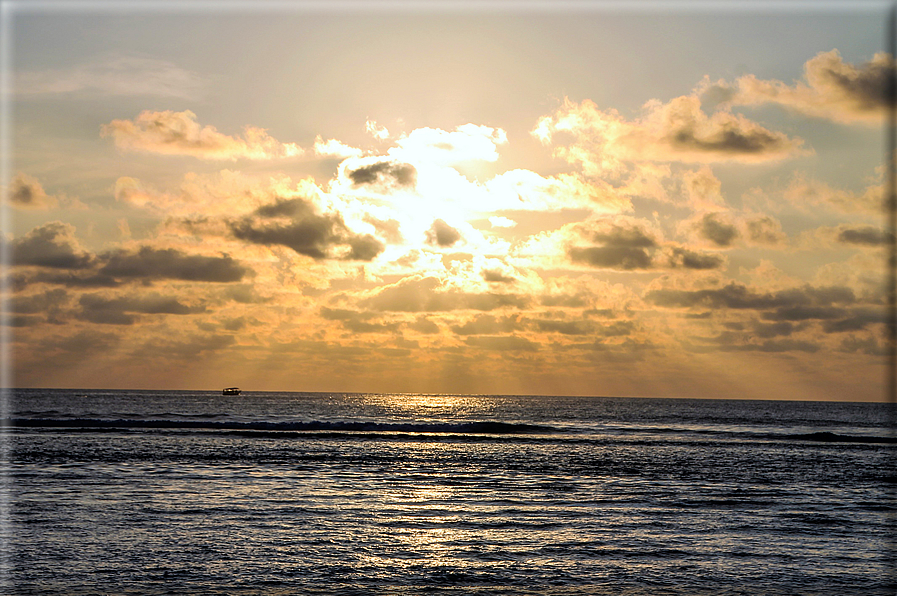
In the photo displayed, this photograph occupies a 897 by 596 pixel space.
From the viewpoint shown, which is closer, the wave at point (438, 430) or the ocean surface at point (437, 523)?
the ocean surface at point (437, 523)

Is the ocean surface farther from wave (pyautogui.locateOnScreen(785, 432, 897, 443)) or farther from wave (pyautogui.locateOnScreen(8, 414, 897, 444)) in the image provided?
wave (pyautogui.locateOnScreen(785, 432, 897, 443))

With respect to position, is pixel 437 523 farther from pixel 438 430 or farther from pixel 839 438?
pixel 839 438

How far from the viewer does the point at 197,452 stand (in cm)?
5038

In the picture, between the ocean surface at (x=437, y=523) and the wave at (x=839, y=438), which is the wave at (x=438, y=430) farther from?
the ocean surface at (x=437, y=523)

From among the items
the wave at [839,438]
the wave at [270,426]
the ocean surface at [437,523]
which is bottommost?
the wave at [839,438]

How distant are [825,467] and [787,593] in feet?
116

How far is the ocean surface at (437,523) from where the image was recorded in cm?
1912

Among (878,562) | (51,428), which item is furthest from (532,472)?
(51,428)

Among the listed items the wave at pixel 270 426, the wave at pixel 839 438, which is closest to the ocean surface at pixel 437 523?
the wave at pixel 270 426

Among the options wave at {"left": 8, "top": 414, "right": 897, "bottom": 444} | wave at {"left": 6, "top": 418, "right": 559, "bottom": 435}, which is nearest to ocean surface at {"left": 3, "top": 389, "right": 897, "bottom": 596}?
wave at {"left": 8, "top": 414, "right": 897, "bottom": 444}

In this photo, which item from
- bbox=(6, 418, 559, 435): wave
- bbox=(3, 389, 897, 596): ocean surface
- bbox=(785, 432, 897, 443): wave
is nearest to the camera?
bbox=(3, 389, 897, 596): ocean surface

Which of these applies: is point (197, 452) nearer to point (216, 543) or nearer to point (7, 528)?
point (7, 528)

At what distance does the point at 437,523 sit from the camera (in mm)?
26156

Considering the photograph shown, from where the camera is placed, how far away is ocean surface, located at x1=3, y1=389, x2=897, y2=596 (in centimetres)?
1912
